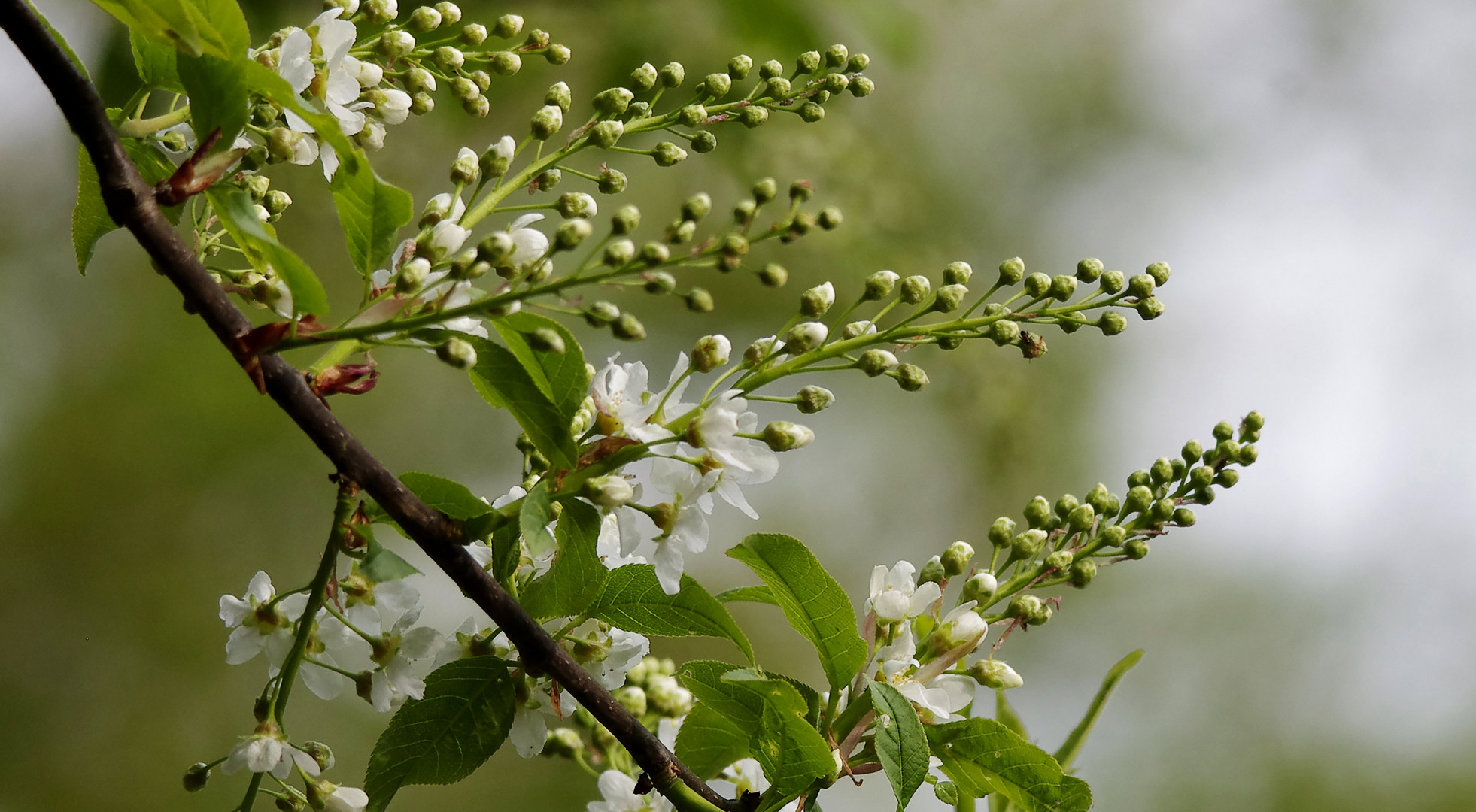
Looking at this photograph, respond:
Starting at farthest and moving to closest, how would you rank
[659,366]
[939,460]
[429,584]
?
[939,460] < [659,366] < [429,584]

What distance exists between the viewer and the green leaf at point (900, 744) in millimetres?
401

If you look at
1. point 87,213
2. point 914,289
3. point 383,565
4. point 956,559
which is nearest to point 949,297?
point 914,289

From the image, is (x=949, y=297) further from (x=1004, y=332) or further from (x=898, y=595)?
(x=898, y=595)

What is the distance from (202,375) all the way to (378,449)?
1.00 ft

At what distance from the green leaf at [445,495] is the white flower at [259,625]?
8cm

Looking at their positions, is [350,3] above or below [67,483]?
below

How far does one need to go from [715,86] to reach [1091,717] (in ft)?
1.24

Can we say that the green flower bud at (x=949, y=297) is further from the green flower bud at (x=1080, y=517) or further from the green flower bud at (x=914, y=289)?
the green flower bud at (x=1080, y=517)

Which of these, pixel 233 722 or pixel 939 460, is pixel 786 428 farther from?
pixel 939 460

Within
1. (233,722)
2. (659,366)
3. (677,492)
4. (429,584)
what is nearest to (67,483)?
(233,722)

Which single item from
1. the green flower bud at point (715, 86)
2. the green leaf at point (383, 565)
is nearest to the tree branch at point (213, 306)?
the green leaf at point (383, 565)

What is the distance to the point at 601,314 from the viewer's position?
30cm

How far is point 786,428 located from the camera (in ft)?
1.20

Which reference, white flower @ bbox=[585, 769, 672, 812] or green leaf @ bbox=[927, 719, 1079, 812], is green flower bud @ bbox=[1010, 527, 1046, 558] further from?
white flower @ bbox=[585, 769, 672, 812]
